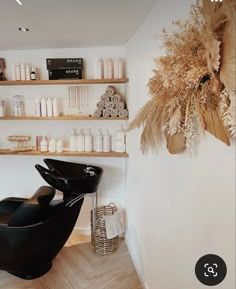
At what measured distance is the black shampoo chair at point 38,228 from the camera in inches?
79.7

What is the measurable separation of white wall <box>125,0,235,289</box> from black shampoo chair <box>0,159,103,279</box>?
0.65 metres

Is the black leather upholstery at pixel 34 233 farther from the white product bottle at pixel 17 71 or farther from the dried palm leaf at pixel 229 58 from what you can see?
the dried palm leaf at pixel 229 58

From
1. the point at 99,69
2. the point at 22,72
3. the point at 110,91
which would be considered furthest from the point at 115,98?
the point at 22,72

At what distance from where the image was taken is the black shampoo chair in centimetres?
202

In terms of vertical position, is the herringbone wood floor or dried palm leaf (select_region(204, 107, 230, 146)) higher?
dried palm leaf (select_region(204, 107, 230, 146))

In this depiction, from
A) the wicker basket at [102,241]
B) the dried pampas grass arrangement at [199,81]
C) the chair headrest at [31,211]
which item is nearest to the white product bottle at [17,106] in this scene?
the chair headrest at [31,211]

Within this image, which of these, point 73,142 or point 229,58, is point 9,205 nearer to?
point 73,142

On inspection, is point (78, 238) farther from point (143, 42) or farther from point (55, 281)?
point (143, 42)

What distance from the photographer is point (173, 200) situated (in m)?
1.46

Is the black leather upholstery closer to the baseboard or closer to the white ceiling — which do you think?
the baseboard

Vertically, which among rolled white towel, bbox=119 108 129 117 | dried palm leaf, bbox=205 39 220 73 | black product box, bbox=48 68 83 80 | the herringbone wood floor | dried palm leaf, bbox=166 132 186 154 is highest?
black product box, bbox=48 68 83 80

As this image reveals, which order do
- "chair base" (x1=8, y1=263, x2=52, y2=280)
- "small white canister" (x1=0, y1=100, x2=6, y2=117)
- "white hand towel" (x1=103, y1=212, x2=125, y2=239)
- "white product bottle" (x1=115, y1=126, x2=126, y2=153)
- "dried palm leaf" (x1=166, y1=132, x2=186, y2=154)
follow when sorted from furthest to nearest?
"small white canister" (x1=0, y1=100, x2=6, y2=117) < "white product bottle" (x1=115, y1=126, x2=126, y2=153) < "white hand towel" (x1=103, y1=212, x2=125, y2=239) < "chair base" (x1=8, y1=263, x2=52, y2=280) < "dried palm leaf" (x1=166, y1=132, x2=186, y2=154)

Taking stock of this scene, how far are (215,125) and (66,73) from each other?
7.16 feet

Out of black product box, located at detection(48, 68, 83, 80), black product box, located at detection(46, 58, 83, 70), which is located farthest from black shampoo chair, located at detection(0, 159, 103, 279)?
black product box, located at detection(46, 58, 83, 70)
